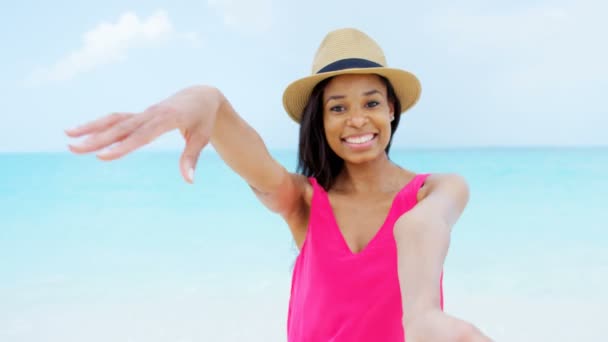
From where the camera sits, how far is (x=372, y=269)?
239 centimetres

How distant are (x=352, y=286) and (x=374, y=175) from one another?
0.48m

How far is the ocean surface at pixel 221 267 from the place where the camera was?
600 centimetres

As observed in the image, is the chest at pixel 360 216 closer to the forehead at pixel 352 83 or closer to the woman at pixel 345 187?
the woman at pixel 345 187

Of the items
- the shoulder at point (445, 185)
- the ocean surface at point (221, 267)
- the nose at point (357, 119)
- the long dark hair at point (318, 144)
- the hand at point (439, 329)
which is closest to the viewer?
the hand at point (439, 329)

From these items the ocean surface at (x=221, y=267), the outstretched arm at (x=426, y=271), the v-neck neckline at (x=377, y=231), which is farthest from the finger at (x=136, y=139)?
the ocean surface at (x=221, y=267)

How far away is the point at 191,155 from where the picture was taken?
1.73 m

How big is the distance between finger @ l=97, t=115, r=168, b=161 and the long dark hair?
40.3 inches

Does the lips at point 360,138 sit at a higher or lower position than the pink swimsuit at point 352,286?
higher

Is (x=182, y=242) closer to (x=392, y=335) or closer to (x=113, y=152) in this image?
(x=392, y=335)

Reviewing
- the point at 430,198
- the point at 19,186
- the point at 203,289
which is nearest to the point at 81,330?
the point at 203,289

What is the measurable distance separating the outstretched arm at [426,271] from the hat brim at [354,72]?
0.61 m

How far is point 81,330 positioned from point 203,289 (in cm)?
136

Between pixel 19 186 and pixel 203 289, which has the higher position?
pixel 19 186

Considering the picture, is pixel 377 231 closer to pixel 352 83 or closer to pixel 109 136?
pixel 352 83
